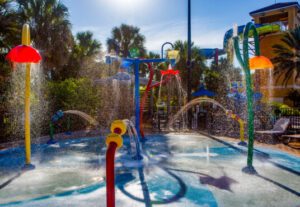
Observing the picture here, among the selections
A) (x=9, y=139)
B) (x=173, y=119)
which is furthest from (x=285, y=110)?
(x=9, y=139)

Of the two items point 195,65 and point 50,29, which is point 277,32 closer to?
point 195,65

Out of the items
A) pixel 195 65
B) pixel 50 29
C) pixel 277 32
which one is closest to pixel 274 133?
pixel 195 65

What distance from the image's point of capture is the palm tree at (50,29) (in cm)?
1656

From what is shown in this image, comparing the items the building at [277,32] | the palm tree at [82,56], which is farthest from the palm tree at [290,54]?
the palm tree at [82,56]

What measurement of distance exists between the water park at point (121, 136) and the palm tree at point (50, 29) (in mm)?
61

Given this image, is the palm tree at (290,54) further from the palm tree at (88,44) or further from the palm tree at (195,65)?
the palm tree at (88,44)

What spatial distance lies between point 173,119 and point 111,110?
352 centimetres

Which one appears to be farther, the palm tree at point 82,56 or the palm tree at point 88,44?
the palm tree at point 88,44

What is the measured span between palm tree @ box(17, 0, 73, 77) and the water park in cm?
6

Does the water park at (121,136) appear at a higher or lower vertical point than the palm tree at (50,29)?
lower

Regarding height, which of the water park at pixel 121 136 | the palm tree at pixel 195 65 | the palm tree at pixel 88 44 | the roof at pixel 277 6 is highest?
the roof at pixel 277 6

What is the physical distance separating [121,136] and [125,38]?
2361 centimetres

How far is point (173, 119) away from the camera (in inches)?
613

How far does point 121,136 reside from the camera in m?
3.82
